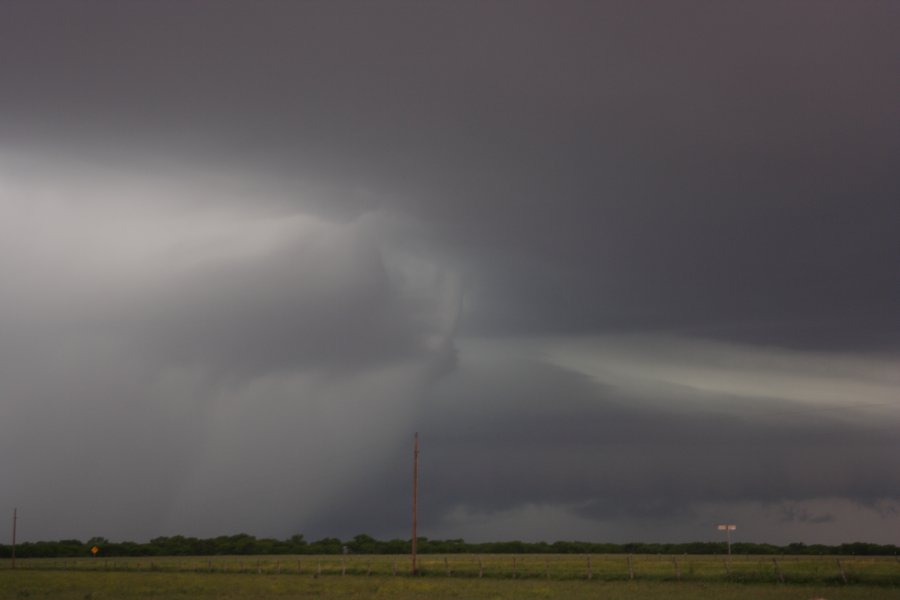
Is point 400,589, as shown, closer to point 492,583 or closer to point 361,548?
→ point 492,583

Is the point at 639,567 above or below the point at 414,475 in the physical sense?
below

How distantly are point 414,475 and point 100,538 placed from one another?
120m

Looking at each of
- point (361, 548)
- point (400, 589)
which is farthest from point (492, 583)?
point (361, 548)

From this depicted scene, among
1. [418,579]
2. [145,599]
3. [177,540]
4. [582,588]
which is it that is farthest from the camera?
[177,540]

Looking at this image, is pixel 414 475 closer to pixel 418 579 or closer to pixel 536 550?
pixel 418 579

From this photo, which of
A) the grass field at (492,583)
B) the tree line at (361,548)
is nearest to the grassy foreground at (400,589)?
the grass field at (492,583)

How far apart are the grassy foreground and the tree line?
96.0 meters

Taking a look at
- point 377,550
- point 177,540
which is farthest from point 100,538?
point 377,550

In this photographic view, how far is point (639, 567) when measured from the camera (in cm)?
9225

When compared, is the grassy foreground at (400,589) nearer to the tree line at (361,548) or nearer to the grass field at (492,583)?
the grass field at (492,583)

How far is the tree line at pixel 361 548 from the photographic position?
6678 inches

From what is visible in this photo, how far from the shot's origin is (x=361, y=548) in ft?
652

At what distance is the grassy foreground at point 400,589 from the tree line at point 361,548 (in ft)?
315

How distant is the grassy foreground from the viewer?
6166 centimetres
